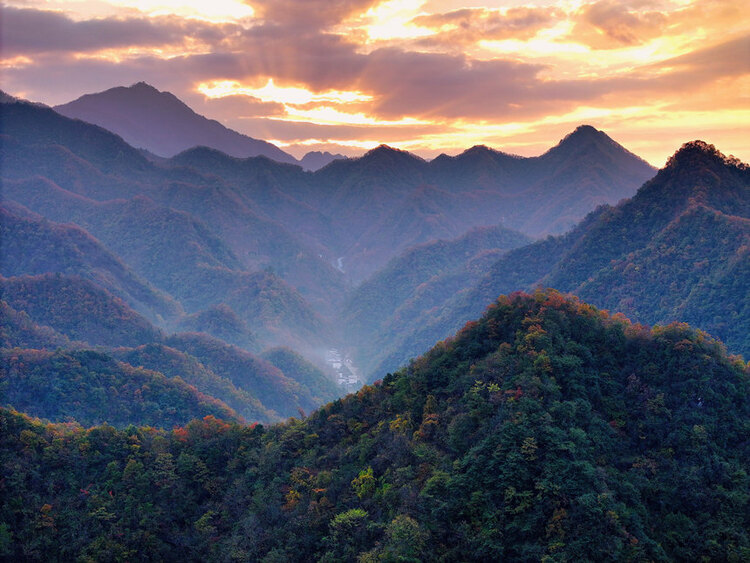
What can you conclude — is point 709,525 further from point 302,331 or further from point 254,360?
point 302,331

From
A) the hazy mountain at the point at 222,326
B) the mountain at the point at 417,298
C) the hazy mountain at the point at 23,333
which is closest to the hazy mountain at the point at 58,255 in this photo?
the hazy mountain at the point at 222,326

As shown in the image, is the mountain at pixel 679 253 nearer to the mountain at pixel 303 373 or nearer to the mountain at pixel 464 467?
the mountain at pixel 464 467

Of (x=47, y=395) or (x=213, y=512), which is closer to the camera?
(x=213, y=512)

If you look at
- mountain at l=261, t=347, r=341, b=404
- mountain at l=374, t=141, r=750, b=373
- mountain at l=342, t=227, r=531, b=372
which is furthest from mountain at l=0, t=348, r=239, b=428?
mountain at l=342, t=227, r=531, b=372

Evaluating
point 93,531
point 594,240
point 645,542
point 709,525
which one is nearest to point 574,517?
point 645,542

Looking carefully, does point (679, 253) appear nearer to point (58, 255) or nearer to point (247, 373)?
point (247, 373)

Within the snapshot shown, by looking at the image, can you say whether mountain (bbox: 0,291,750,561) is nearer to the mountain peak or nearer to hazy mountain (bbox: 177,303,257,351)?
the mountain peak

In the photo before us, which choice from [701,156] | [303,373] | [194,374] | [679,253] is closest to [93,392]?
[194,374]
